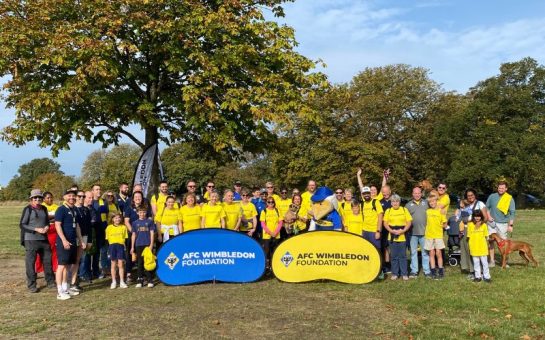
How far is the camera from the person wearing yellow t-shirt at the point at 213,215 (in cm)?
985

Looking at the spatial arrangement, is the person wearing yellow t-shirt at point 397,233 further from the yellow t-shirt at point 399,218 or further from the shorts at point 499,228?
the shorts at point 499,228

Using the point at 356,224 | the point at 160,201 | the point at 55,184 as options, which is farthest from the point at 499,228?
the point at 55,184

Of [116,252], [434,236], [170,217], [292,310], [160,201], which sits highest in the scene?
[160,201]

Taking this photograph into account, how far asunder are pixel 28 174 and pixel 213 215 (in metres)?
129

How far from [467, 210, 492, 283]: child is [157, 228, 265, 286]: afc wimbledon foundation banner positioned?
4084 mm

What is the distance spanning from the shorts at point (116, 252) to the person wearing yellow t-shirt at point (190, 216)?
4.06 ft

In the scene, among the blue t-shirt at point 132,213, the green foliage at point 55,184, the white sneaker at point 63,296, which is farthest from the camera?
the green foliage at point 55,184

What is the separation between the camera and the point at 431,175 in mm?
41844

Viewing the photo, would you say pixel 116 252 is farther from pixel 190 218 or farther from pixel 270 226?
pixel 270 226

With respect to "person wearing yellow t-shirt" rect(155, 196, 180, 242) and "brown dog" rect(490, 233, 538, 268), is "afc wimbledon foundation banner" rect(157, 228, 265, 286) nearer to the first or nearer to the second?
"person wearing yellow t-shirt" rect(155, 196, 180, 242)

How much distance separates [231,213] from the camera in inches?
404

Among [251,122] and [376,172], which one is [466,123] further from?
[251,122]

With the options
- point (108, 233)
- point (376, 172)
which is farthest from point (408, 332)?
point (376, 172)

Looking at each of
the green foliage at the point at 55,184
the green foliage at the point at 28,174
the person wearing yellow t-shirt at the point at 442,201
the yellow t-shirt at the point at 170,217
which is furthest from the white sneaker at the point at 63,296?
the green foliage at the point at 28,174
